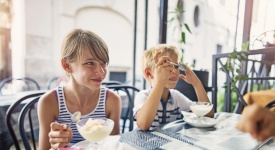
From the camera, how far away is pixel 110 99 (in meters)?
1.32

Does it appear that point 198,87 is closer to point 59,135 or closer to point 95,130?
point 95,130

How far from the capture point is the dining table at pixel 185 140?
0.82m

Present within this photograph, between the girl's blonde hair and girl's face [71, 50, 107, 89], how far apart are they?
1.0 inches

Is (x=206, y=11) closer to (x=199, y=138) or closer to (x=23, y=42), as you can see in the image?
(x=23, y=42)

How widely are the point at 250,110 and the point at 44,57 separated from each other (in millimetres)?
5499

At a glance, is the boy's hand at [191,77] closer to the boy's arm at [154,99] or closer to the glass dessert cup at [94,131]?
the boy's arm at [154,99]

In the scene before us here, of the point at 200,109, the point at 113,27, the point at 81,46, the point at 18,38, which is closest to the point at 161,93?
the point at 200,109

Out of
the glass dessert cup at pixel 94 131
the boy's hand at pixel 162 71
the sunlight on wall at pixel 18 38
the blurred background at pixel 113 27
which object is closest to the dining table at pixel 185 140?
the glass dessert cup at pixel 94 131

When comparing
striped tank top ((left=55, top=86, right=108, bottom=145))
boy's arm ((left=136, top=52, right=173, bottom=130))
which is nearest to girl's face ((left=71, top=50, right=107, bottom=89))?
striped tank top ((left=55, top=86, right=108, bottom=145))

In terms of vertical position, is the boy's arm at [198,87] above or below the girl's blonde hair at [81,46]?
below

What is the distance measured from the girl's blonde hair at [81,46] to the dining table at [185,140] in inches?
19.8

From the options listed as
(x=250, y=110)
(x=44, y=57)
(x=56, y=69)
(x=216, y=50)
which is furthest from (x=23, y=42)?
(x=216, y=50)

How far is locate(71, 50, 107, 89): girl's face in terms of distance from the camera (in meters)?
1.12

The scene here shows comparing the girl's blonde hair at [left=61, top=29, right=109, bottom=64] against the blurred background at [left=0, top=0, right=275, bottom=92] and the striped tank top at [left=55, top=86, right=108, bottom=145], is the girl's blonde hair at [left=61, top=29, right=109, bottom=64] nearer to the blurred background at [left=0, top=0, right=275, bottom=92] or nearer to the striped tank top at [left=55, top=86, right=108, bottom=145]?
the striped tank top at [left=55, top=86, right=108, bottom=145]
